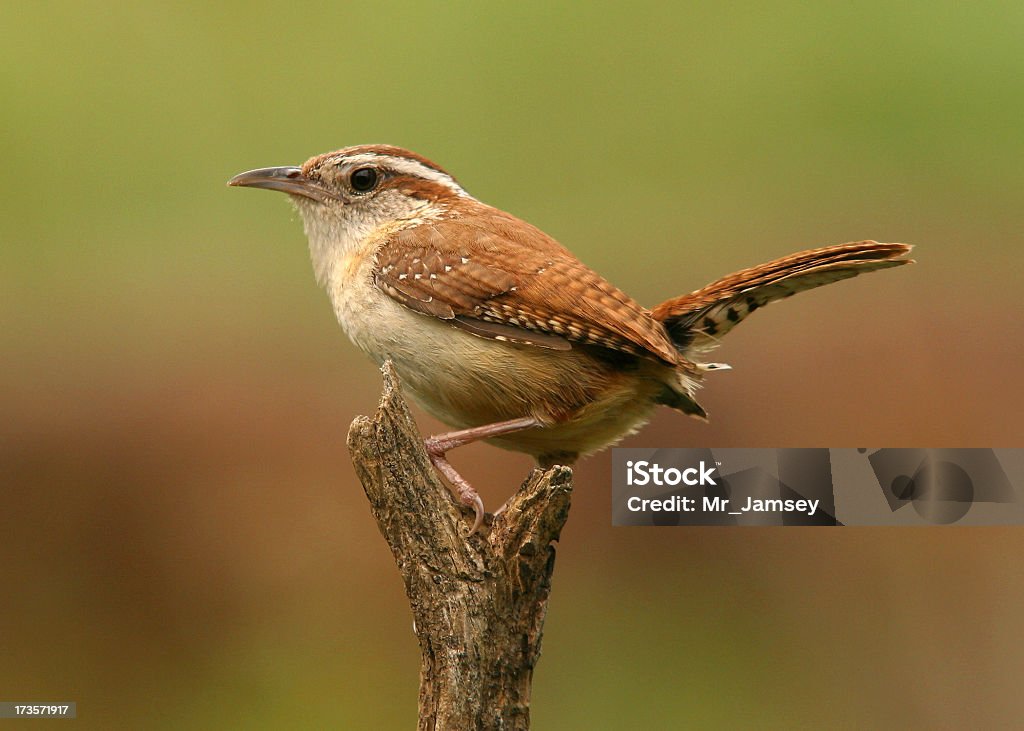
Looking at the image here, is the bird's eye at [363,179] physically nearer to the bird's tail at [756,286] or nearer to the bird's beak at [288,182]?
the bird's beak at [288,182]

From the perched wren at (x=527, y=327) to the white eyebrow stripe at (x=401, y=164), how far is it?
0.25 metres

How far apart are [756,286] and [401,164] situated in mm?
1140

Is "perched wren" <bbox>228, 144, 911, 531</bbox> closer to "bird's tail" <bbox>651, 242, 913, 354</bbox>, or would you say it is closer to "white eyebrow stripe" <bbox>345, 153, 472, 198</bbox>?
"bird's tail" <bbox>651, 242, 913, 354</bbox>

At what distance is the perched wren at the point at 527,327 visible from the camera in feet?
8.93

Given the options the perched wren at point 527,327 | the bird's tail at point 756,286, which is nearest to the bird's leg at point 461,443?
the perched wren at point 527,327

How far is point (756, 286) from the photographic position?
2.82 metres

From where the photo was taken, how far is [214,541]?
504 centimetres

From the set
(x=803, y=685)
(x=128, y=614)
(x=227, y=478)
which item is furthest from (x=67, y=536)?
(x=803, y=685)

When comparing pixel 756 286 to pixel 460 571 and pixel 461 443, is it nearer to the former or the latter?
pixel 461 443

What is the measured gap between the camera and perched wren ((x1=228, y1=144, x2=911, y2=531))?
2721 millimetres

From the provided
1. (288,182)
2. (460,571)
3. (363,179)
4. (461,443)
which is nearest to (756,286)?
(461,443)

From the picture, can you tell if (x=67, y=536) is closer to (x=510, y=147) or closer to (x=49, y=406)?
(x=49, y=406)

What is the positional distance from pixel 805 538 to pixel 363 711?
88.2 inches

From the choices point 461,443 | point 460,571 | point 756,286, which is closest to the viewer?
point 460,571
